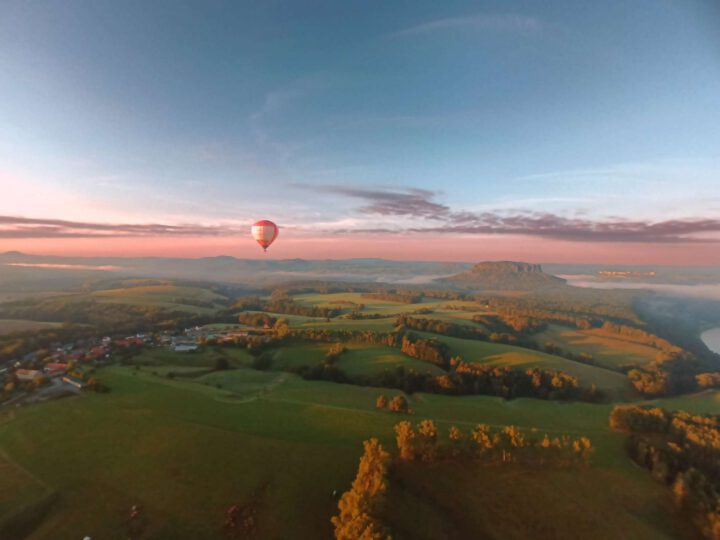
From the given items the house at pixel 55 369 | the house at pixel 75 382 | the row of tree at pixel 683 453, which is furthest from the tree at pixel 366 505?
the house at pixel 55 369

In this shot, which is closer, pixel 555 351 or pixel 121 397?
pixel 121 397

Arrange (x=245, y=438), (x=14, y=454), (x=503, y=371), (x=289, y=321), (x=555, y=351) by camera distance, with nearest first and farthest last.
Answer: (x=14, y=454), (x=245, y=438), (x=503, y=371), (x=555, y=351), (x=289, y=321)

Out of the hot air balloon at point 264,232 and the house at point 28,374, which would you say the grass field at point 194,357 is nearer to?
the house at point 28,374

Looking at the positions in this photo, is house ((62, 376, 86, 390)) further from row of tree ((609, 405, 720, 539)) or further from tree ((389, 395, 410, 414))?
row of tree ((609, 405, 720, 539))

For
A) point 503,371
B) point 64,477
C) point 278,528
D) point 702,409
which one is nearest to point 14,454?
point 64,477

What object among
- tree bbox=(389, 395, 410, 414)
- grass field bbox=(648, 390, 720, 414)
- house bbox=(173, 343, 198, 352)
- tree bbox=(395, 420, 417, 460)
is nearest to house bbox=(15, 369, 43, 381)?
house bbox=(173, 343, 198, 352)

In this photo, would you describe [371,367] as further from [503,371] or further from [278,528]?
[278,528]
